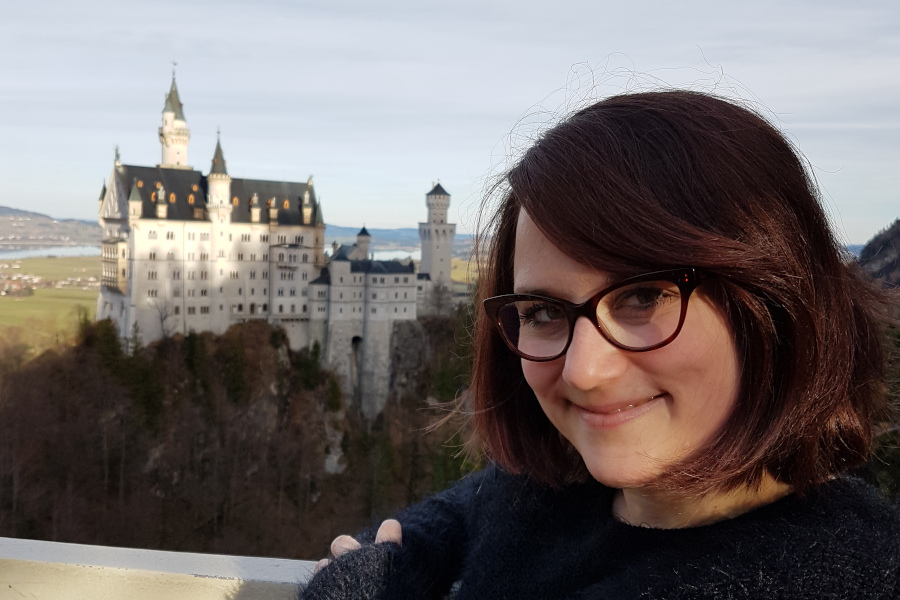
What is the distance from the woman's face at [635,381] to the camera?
651mm

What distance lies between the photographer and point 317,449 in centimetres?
1753

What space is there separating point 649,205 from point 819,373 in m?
0.20

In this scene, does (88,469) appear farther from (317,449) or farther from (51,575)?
(51,575)

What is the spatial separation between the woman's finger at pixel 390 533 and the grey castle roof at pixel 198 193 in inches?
753

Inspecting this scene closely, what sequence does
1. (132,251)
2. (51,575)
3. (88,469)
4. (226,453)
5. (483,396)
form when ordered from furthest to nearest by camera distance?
(132,251)
(226,453)
(88,469)
(51,575)
(483,396)

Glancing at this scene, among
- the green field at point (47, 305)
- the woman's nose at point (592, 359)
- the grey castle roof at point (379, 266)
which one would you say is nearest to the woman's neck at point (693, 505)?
the woman's nose at point (592, 359)

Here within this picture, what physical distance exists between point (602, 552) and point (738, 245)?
15.7 inches

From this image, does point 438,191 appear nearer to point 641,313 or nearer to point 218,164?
point 218,164

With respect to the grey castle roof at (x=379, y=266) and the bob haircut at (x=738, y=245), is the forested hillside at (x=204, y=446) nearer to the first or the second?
the grey castle roof at (x=379, y=266)

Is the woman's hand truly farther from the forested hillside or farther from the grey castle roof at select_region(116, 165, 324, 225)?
the grey castle roof at select_region(116, 165, 324, 225)

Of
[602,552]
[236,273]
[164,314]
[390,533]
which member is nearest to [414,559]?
[390,533]

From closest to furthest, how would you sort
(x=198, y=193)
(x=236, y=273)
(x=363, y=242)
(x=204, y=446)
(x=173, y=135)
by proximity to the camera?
(x=204, y=446) < (x=236, y=273) < (x=198, y=193) < (x=363, y=242) < (x=173, y=135)

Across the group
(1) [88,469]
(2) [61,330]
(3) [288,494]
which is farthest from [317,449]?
(2) [61,330]

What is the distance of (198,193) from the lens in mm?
19781
